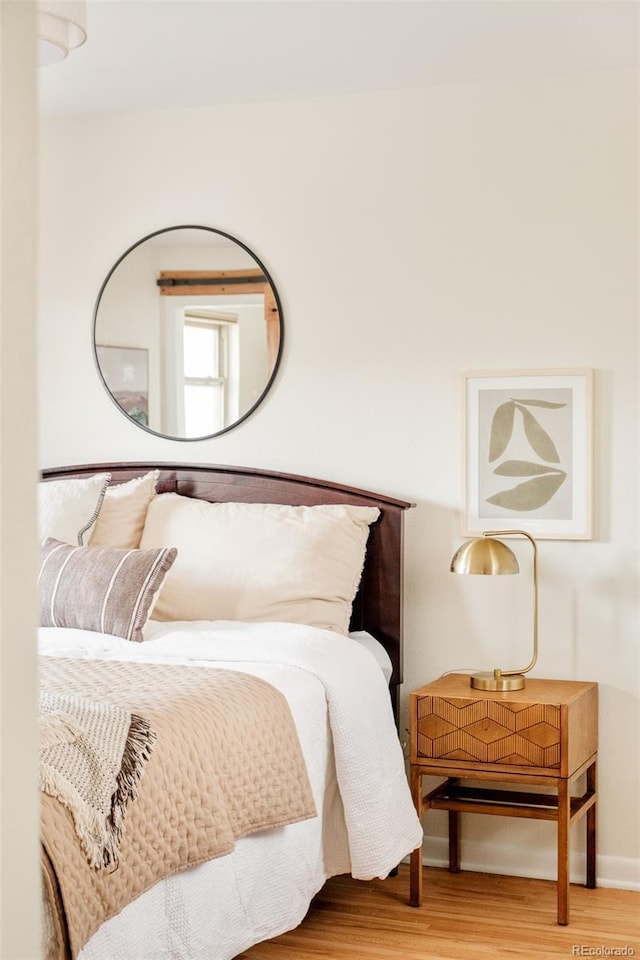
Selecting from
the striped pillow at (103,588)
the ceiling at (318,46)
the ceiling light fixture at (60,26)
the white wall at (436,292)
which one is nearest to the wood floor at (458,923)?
the white wall at (436,292)

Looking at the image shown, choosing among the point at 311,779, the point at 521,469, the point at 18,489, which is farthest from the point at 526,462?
the point at 18,489

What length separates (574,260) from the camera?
3.46m

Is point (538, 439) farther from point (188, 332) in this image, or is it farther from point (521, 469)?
point (188, 332)

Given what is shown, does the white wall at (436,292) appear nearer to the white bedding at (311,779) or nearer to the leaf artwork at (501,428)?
the leaf artwork at (501,428)

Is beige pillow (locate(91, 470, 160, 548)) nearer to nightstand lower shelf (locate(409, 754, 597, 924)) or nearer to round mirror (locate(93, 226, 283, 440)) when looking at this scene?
round mirror (locate(93, 226, 283, 440))

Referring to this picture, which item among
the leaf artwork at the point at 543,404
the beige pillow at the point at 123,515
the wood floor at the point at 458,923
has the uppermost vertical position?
the leaf artwork at the point at 543,404

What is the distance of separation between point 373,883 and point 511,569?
1.08 m

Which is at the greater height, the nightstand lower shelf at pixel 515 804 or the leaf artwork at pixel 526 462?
the leaf artwork at pixel 526 462

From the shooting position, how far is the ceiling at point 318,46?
118 inches

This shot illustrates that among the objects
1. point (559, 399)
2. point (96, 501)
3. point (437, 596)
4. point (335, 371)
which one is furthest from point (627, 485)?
point (96, 501)

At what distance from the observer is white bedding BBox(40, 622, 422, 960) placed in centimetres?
235

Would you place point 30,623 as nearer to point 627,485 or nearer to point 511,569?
point 511,569

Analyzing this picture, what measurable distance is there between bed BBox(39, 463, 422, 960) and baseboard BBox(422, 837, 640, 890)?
0.55 m

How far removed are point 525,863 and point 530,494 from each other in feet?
3.87
